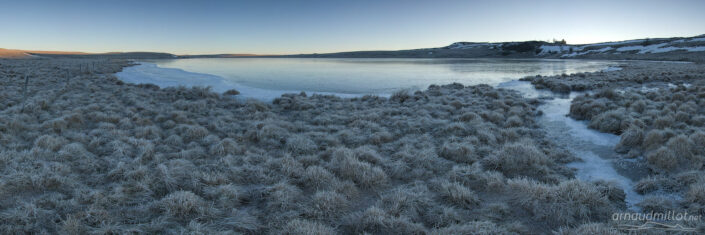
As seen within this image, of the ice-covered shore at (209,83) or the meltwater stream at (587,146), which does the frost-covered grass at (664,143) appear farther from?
the ice-covered shore at (209,83)

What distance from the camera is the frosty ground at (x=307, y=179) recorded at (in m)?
4.14

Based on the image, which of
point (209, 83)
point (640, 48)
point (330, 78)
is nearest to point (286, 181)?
point (209, 83)

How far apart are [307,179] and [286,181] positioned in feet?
1.24

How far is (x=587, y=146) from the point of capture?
794 centimetres

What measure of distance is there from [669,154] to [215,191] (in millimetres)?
8453

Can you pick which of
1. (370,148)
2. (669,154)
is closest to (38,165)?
(370,148)

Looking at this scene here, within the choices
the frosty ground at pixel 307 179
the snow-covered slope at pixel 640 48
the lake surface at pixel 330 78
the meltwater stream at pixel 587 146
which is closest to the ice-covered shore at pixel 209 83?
the lake surface at pixel 330 78

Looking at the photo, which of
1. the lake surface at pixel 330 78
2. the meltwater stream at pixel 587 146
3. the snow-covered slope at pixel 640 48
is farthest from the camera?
the snow-covered slope at pixel 640 48

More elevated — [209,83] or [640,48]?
[640,48]

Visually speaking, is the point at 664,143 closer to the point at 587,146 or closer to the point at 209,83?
the point at 587,146

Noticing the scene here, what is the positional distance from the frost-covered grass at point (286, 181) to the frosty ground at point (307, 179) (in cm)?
2

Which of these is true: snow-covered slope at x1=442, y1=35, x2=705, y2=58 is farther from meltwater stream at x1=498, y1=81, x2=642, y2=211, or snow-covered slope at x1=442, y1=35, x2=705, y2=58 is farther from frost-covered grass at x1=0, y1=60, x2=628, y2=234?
frost-covered grass at x1=0, y1=60, x2=628, y2=234

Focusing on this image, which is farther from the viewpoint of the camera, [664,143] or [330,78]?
[330,78]

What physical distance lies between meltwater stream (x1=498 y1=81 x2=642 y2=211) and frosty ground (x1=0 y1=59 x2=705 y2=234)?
31 centimetres
